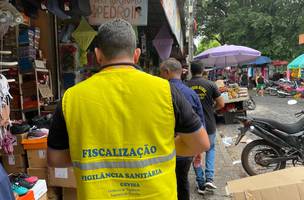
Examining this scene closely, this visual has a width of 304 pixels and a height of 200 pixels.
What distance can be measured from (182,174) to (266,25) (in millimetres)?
27882

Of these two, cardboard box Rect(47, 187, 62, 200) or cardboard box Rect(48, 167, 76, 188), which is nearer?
cardboard box Rect(48, 167, 76, 188)

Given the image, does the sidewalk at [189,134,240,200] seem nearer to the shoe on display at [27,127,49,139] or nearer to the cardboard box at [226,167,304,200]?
the cardboard box at [226,167,304,200]

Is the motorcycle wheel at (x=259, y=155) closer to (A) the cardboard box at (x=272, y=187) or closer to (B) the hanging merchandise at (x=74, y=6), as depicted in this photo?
(A) the cardboard box at (x=272, y=187)

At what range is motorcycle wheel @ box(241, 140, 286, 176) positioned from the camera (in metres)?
6.44

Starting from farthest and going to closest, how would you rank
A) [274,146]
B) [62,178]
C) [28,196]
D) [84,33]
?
1. [274,146]
2. [84,33]
3. [62,178]
4. [28,196]

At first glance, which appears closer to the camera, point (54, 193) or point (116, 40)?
point (116, 40)

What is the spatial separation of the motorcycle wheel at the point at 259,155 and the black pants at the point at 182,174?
252cm

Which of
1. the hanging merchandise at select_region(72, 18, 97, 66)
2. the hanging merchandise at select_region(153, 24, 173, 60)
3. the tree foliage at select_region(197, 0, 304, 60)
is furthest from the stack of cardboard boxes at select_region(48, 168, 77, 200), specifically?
the tree foliage at select_region(197, 0, 304, 60)

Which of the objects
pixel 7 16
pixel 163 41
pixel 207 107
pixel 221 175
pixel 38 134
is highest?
pixel 7 16

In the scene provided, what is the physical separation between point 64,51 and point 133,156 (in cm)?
566

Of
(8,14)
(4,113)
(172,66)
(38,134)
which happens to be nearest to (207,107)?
(172,66)

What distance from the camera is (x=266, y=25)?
30.1 meters

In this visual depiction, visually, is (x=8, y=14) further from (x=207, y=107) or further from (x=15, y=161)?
(x=207, y=107)

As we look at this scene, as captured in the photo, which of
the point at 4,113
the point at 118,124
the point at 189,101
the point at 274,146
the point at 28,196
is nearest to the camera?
the point at 118,124
